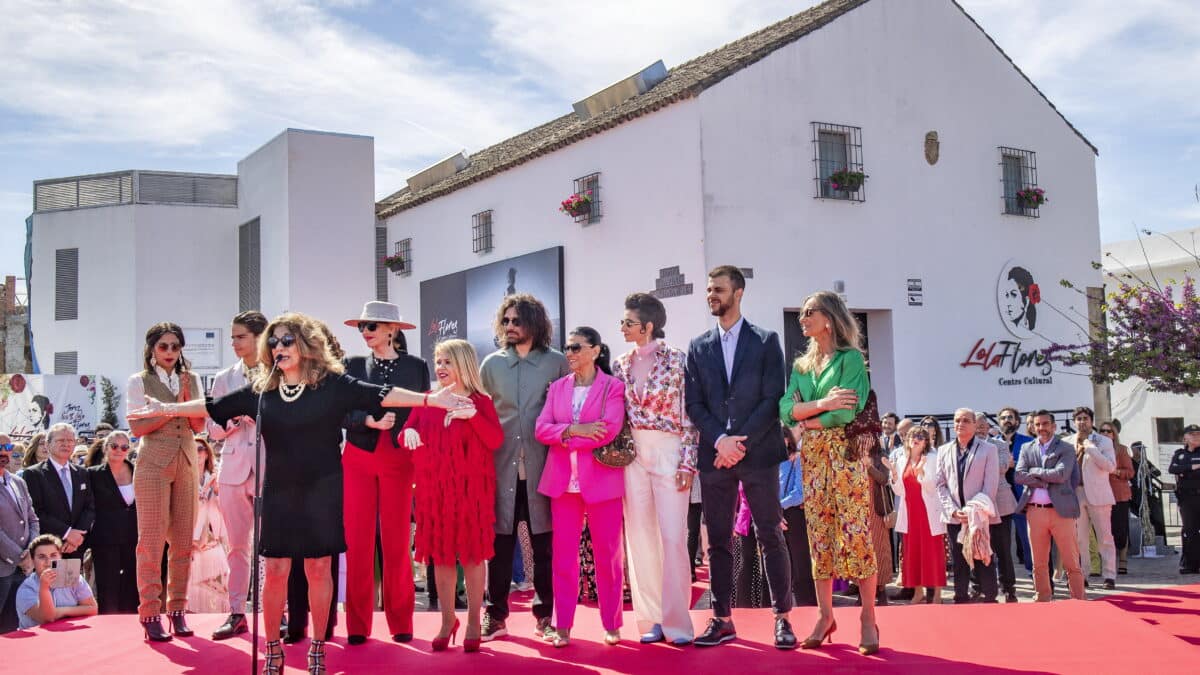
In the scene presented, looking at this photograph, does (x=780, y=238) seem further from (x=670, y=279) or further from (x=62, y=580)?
(x=62, y=580)

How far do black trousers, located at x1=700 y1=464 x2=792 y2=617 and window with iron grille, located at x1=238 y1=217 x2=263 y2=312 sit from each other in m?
17.6

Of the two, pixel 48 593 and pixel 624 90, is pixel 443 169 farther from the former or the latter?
pixel 48 593

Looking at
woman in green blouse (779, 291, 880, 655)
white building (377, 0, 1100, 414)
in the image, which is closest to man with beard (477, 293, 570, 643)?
woman in green blouse (779, 291, 880, 655)

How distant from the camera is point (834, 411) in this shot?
5.38m

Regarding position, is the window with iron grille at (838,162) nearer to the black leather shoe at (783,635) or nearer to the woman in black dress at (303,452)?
the black leather shoe at (783,635)

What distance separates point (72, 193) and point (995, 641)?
23.9m

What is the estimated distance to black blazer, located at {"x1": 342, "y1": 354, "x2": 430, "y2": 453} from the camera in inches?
224

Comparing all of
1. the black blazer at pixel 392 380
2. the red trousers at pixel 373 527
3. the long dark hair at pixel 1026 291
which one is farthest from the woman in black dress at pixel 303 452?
the long dark hair at pixel 1026 291

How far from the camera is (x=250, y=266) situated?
22.2 meters

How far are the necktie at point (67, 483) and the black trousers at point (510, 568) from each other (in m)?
3.86

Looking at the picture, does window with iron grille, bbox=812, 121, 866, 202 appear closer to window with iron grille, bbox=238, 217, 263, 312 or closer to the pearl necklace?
the pearl necklace

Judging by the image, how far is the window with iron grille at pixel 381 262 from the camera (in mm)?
22312

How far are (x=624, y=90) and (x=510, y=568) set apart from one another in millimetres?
12047

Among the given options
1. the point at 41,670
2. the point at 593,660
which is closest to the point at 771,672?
the point at 593,660
